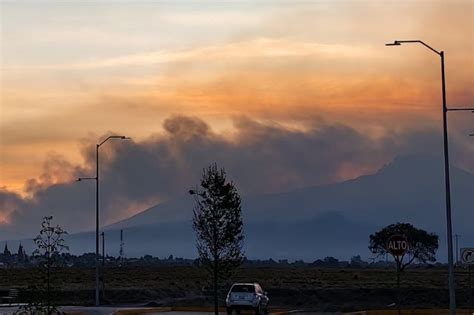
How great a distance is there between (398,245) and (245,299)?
1309 centimetres

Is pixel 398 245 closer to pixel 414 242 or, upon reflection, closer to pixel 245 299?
pixel 245 299

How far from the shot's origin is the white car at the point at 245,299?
47.3m

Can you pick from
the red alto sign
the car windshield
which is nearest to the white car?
the car windshield

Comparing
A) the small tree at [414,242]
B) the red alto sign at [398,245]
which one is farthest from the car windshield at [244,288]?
the small tree at [414,242]

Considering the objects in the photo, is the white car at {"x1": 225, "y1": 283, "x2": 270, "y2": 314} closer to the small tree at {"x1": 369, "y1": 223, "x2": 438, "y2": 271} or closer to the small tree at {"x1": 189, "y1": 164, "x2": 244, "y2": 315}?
the small tree at {"x1": 189, "y1": 164, "x2": 244, "y2": 315}

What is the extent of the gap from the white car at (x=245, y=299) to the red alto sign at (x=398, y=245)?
490 inches

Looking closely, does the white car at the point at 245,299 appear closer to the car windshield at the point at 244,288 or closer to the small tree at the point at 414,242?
the car windshield at the point at 244,288

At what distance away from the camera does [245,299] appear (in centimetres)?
4741

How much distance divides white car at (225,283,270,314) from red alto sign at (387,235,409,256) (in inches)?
490

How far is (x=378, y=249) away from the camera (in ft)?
433

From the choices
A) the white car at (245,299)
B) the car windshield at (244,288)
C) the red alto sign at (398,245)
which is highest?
the red alto sign at (398,245)

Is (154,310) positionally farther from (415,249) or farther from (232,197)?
(415,249)

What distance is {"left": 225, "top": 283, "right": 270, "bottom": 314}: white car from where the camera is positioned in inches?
1861

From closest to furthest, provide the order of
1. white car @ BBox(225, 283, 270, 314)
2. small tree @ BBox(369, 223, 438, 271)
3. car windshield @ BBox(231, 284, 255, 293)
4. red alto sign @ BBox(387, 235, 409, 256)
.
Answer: red alto sign @ BBox(387, 235, 409, 256) < white car @ BBox(225, 283, 270, 314) < car windshield @ BBox(231, 284, 255, 293) < small tree @ BBox(369, 223, 438, 271)
